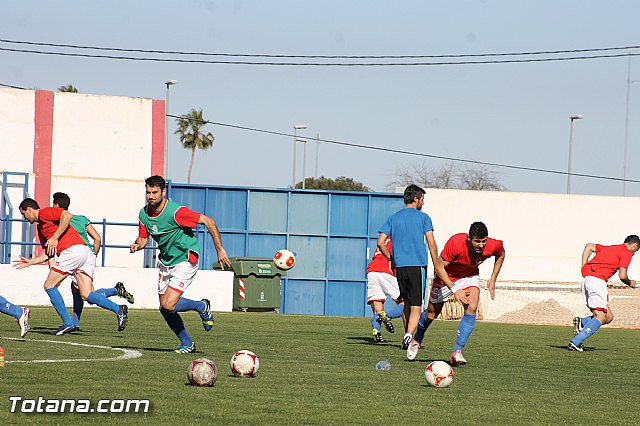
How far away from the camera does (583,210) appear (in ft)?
144

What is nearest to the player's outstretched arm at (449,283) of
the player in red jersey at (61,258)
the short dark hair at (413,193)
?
the short dark hair at (413,193)

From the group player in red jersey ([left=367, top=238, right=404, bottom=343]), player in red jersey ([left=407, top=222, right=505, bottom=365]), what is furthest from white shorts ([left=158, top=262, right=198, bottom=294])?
player in red jersey ([left=367, top=238, right=404, bottom=343])

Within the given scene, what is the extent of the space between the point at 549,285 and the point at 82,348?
25.4 m

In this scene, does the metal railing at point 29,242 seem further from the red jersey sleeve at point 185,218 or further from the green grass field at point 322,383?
the red jersey sleeve at point 185,218

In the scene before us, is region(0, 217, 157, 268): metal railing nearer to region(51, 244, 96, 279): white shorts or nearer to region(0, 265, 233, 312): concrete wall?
region(0, 265, 233, 312): concrete wall

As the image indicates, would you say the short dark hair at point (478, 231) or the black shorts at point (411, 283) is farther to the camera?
the black shorts at point (411, 283)

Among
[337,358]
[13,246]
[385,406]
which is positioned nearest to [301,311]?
[13,246]

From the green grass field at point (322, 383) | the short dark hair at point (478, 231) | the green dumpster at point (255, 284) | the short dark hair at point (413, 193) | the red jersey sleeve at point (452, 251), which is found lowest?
the green dumpster at point (255, 284)

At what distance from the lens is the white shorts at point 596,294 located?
18.6 metres

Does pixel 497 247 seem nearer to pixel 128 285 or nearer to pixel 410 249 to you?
pixel 410 249

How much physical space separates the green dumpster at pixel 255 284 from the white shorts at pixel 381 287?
1602cm

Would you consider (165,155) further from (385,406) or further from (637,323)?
(385,406)

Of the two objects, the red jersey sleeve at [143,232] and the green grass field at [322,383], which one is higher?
the red jersey sleeve at [143,232]

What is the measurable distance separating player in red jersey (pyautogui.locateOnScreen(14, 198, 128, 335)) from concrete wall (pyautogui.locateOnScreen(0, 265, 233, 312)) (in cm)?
1240
